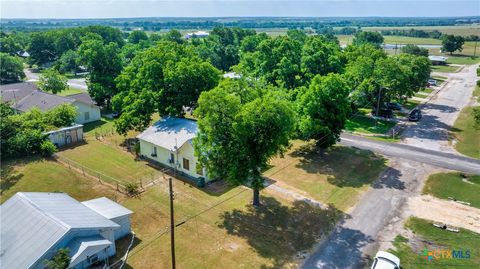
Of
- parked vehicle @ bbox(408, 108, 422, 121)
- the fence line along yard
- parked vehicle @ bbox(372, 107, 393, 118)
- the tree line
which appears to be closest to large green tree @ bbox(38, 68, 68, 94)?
the tree line

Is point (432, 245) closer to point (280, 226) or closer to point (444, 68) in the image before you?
point (280, 226)

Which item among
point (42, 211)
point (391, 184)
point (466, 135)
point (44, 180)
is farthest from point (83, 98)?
point (466, 135)

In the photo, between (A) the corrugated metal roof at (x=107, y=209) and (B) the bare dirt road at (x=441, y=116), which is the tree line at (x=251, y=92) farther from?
(A) the corrugated metal roof at (x=107, y=209)

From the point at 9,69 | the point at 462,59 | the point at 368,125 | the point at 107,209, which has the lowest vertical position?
the point at 368,125

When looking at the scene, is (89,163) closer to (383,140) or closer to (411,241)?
(411,241)

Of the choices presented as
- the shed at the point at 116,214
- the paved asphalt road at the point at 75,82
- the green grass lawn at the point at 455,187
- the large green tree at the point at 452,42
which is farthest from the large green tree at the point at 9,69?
the large green tree at the point at 452,42

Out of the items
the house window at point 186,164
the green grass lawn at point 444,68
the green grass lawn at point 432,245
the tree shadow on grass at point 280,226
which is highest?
Result: the green grass lawn at point 444,68

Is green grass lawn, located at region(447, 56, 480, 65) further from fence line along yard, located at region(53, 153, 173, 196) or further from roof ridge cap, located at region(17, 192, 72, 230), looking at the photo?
roof ridge cap, located at region(17, 192, 72, 230)
